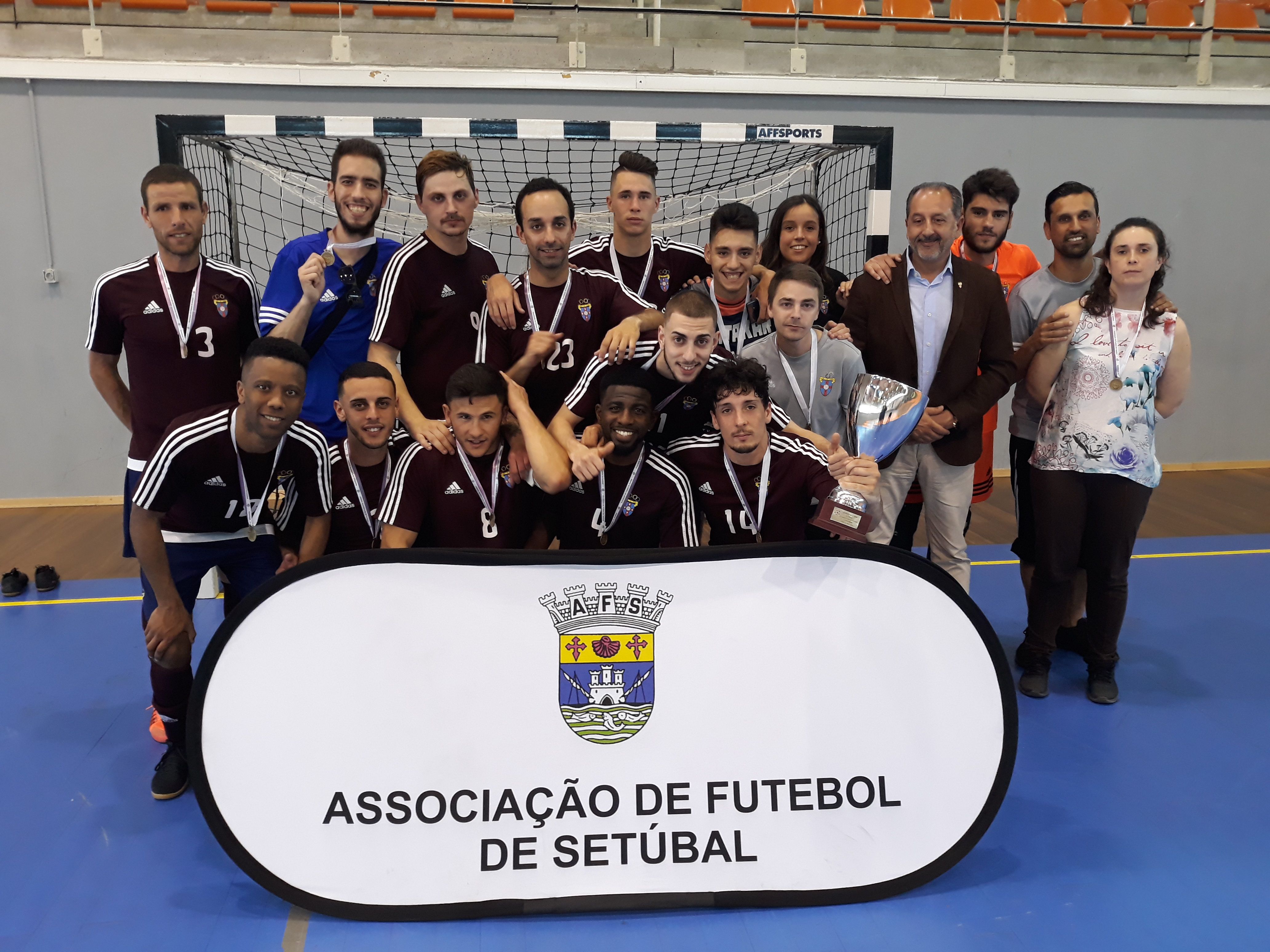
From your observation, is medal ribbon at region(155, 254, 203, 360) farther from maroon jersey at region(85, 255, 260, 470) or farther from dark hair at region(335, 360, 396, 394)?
dark hair at region(335, 360, 396, 394)

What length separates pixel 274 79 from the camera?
7.52m

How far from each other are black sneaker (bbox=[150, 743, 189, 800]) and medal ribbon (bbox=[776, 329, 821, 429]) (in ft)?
9.36

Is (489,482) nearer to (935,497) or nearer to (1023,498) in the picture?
(935,497)

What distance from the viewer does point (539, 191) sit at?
3.57 meters

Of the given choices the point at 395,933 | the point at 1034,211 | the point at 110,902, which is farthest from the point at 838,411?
the point at 1034,211

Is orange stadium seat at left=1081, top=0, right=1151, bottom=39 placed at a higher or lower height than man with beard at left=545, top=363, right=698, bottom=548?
higher

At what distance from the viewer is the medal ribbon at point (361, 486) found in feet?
12.1

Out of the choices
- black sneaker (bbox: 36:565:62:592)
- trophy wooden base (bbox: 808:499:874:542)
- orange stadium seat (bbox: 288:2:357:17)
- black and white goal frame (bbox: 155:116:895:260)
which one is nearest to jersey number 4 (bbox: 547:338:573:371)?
trophy wooden base (bbox: 808:499:874:542)

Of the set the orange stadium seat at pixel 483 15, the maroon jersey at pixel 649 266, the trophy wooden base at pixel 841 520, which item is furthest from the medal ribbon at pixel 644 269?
the orange stadium seat at pixel 483 15

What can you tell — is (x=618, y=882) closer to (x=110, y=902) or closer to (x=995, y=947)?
(x=995, y=947)

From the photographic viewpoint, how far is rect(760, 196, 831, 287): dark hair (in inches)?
170

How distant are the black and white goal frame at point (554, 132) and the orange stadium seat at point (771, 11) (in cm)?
384

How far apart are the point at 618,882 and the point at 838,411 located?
2.16m

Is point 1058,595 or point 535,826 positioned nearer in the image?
point 535,826
